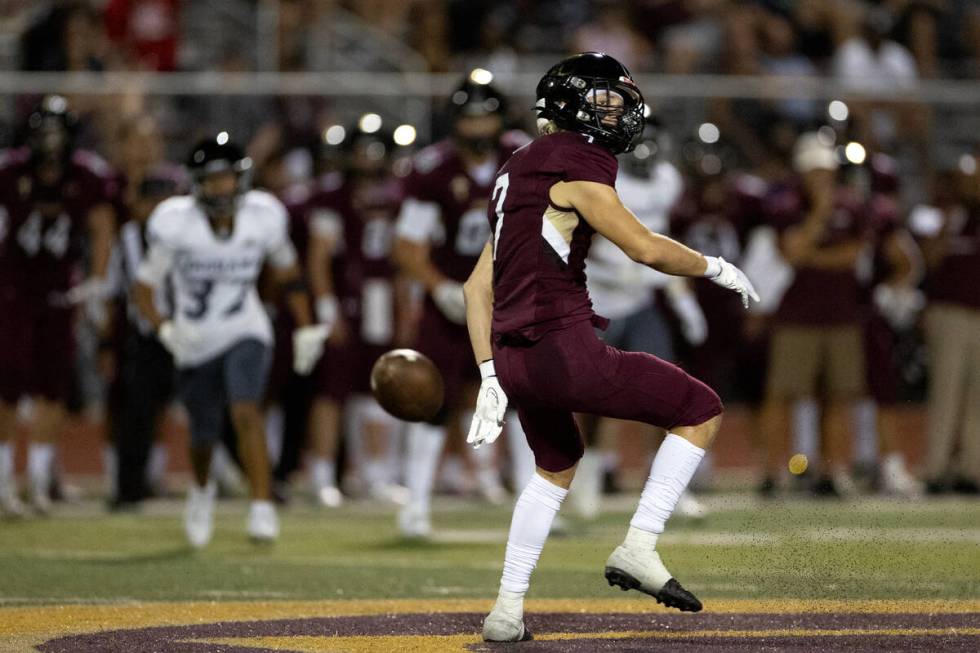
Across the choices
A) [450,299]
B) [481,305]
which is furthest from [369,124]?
[481,305]

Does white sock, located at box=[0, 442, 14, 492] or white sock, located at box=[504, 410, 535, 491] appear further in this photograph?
white sock, located at box=[0, 442, 14, 492]

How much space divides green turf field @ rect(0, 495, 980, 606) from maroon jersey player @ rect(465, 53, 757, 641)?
1377 mm

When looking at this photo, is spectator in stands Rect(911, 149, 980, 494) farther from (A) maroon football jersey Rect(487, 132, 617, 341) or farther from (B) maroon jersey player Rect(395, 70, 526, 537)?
(A) maroon football jersey Rect(487, 132, 617, 341)

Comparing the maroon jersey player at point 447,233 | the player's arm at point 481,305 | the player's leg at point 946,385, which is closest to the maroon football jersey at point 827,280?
the player's leg at point 946,385

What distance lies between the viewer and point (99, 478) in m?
13.5

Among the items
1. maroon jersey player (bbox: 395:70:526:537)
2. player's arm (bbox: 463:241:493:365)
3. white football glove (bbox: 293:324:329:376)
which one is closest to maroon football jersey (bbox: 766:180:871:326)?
maroon jersey player (bbox: 395:70:526:537)

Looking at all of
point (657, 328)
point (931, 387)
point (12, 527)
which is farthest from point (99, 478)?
point (931, 387)

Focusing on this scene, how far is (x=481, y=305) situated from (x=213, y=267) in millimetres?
3365

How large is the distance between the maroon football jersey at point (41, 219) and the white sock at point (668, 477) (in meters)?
6.35

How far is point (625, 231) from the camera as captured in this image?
561 cm

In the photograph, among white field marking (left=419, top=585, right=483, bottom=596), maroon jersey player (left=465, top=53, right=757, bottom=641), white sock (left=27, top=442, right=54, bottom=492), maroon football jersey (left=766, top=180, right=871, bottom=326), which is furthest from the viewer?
maroon football jersey (left=766, top=180, right=871, bottom=326)

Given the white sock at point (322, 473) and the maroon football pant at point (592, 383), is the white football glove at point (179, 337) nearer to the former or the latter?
the white sock at point (322, 473)

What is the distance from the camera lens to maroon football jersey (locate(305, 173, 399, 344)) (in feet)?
39.8

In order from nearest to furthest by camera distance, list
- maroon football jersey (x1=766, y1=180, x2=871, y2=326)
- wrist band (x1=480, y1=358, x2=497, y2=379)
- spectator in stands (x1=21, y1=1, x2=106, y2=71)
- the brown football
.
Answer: wrist band (x1=480, y1=358, x2=497, y2=379) → the brown football → maroon football jersey (x1=766, y1=180, x2=871, y2=326) → spectator in stands (x1=21, y1=1, x2=106, y2=71)
